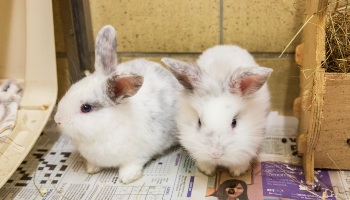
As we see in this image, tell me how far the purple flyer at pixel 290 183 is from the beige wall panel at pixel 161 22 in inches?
19.6

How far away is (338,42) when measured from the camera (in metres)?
1.17

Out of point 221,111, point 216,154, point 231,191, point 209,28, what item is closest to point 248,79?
point 221,111

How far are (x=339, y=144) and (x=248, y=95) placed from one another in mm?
307

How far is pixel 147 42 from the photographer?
5.03 ft

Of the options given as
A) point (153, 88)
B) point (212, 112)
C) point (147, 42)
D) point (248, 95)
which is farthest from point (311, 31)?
point (147, 42)

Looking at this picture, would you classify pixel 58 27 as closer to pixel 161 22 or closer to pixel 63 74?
pixel 63 74

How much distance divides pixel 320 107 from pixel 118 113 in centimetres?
54

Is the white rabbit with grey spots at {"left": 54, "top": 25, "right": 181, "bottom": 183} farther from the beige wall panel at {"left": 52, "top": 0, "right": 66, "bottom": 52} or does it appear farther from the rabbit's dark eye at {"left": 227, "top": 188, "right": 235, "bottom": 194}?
the beige wall panel at {"left": 52, "top": 0, "right": 66, "bottom": 52}

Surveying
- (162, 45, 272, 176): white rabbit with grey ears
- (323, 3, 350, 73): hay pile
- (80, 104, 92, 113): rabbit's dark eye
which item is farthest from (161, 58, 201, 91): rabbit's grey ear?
(323, 3, 350, 73): hay pile

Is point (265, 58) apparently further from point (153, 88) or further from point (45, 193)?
point (45, 193)

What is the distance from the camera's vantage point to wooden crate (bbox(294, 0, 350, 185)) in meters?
1.08

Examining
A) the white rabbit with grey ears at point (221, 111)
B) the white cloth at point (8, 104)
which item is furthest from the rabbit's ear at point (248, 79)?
the white cloth at point (8, 104)

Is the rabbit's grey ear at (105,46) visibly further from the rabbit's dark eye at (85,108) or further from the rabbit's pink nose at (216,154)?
the rabbit's pink nose at (216,154)

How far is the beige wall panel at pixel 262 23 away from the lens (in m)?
1.41
